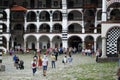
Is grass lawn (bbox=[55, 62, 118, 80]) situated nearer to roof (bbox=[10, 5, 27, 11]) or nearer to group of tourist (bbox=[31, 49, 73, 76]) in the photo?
group of tourist (bbox=[31, 49, 73, 76])

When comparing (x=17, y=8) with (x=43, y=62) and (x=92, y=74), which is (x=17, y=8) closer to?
(x=43, y=62)

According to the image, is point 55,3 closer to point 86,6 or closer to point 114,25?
point 86,6

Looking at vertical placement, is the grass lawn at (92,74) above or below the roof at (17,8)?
below

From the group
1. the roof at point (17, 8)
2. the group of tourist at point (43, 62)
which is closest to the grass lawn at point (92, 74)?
the group of tourist at point (43, 62)

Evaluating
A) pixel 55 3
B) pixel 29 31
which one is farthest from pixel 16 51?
pixel 55 3

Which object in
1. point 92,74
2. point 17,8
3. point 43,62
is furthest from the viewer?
point 17,8

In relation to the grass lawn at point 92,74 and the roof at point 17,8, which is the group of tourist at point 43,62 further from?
the roof at point 17,8

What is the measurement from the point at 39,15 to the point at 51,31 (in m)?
4.00

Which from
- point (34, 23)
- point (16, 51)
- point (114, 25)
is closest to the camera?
point (114, 25)

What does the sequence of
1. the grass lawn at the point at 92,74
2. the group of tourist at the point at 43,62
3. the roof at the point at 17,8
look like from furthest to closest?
the roof at the point at 17,8 < the group of tourist at the point at 43,62 < the grass lawn at the point at 92,74

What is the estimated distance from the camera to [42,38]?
8188 cm

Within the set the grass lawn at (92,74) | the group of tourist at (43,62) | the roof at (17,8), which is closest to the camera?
the grass lawn at (92,74)

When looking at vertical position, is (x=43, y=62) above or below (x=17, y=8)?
below

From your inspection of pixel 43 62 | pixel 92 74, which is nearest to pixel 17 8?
pixel 43 62
